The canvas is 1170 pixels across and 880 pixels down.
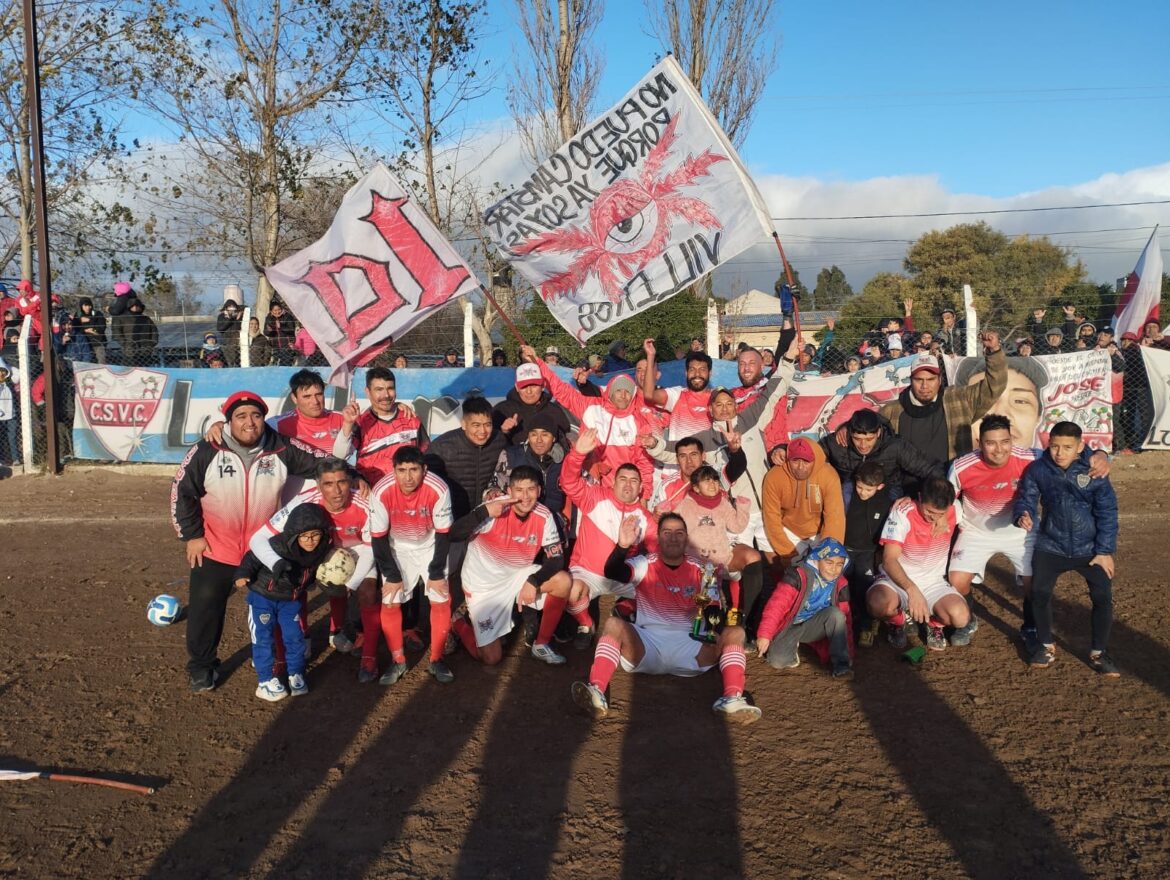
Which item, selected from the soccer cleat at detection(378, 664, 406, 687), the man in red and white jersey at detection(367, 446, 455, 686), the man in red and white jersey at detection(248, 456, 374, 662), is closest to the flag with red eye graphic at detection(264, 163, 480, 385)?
the man in red and white jersey at detection(248, 456, 374, 662)

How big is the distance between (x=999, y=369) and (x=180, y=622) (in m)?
7.00

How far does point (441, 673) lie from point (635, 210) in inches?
153

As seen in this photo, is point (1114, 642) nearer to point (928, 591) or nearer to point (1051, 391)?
point (928, 591)

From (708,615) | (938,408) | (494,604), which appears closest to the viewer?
(708,615)

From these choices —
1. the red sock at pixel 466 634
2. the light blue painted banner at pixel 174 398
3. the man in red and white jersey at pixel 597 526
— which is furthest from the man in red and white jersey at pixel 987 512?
the light blue painted banner at pixel 174 398

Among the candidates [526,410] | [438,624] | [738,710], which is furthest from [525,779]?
[526,410]

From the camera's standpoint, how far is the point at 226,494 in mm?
5559

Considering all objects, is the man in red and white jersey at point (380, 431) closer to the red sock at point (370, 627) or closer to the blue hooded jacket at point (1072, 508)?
the red sock at point (370, 627)

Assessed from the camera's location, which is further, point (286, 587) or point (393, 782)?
point (286, 587)

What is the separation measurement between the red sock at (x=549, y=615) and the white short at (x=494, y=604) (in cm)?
11

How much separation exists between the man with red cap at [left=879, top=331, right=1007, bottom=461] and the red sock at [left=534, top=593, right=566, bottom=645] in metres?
2.54

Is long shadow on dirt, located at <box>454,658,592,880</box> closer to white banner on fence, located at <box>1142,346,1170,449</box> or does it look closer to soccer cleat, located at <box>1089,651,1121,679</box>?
soccer cleat, located at <box>1089,651,1121,679</box>

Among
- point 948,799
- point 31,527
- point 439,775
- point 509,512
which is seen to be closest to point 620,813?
point 439,775

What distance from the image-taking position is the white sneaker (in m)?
5.35
